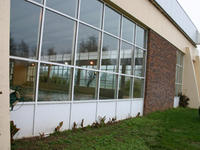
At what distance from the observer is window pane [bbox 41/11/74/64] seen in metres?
5.12

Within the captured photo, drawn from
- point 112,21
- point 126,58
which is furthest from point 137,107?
point 112,21

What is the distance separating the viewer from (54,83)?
5.49 m

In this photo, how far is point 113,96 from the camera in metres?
7.80

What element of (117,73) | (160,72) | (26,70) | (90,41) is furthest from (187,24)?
(26,70)

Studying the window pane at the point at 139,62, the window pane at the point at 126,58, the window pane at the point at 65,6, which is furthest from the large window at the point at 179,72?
the window pane at the point at 65,6

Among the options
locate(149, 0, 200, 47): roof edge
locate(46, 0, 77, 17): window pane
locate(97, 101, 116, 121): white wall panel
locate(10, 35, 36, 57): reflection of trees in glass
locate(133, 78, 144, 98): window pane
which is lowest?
locate(97, 101, 116, 121): white wall panel

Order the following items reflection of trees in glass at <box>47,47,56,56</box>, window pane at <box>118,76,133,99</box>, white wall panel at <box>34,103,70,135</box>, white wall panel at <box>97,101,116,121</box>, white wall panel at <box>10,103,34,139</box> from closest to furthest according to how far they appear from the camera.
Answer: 1. white wall panel at <box>10,103,34,139</box>
2. white wall panel at <box>34,103,70,135</box>
3. reflection of trees in glass at <box>47,47,56,56</box>
4. white wall panel at <box>97,101,116,121</box>
5. window pane at <box>118,76,133,99</box>

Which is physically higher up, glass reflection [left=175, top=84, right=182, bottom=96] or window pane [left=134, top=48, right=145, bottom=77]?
window pane [left=134, top=48, right=145, bottom=77]

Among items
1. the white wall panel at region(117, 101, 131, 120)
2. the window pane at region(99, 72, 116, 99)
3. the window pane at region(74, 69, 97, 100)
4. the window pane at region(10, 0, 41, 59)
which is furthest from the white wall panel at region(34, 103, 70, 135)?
the white wall panel at region(117, 101, 131, 120)

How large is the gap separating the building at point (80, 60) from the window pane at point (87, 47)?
0.03 m

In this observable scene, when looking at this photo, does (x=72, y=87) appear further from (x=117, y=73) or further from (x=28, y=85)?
(x=117, y=73)

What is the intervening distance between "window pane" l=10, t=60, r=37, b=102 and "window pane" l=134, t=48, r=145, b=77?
18.5ft

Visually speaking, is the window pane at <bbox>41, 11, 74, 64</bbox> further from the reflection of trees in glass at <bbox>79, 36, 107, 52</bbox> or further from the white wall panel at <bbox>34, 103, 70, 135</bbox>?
the white wall panel at <bbox>34, 103, 70, 135</bbox>

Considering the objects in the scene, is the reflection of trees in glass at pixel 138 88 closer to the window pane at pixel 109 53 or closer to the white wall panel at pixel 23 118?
the window pane at pixel 109 53
